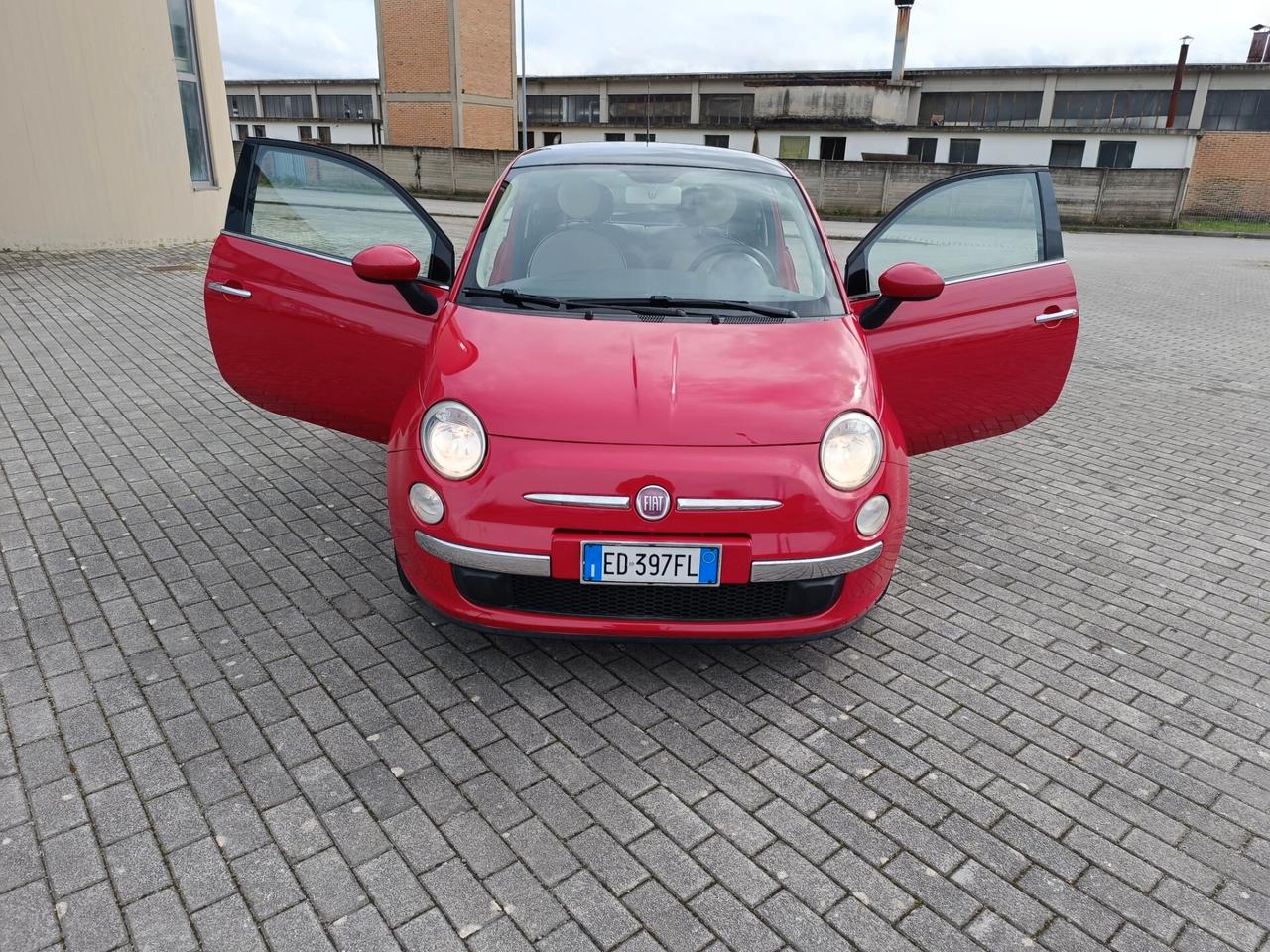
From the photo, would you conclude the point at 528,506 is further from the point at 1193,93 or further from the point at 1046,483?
the point at 1193,93

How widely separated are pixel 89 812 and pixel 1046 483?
5054 millimetres

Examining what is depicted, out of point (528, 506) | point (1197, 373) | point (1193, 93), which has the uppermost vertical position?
point (1193, 93)

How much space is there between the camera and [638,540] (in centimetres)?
284

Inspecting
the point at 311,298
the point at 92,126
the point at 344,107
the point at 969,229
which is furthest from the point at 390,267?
the point at 344,107

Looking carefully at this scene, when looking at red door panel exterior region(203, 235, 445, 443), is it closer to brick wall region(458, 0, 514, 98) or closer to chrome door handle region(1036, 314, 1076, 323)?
chrome door handle region(1036, 314, 1076, 323)

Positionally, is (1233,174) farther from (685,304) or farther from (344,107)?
(344,107)

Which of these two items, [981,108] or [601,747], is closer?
[601,747]

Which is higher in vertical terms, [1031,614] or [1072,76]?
[1072,76]

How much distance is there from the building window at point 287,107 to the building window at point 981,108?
133ft

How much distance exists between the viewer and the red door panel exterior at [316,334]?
3.94 meters

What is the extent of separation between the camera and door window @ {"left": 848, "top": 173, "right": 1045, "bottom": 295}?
4.17m

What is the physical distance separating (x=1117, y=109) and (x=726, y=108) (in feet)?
66.7

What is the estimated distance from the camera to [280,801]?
8.45 ft

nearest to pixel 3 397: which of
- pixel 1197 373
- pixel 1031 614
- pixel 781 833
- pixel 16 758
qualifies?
pixel 16 758
